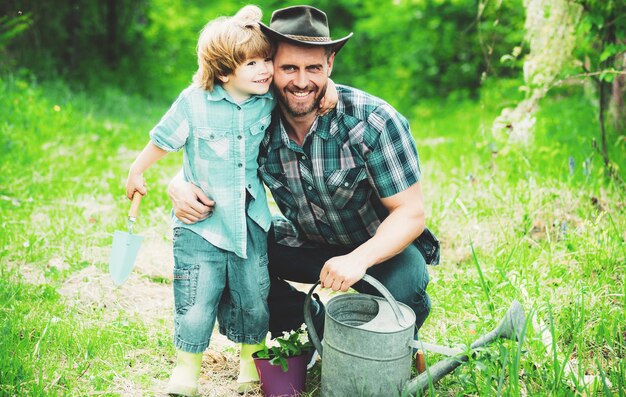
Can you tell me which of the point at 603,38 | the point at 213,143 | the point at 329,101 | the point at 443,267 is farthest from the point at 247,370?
the point at 603,38

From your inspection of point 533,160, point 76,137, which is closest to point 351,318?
point 533,160

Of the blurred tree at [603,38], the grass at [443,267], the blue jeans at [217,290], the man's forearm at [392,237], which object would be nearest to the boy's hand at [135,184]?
the blue jeans at [217,290]

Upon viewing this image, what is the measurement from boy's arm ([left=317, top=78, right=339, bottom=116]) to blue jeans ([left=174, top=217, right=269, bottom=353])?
550 millimetres

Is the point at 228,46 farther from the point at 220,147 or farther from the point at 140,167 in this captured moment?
the point at 140,167

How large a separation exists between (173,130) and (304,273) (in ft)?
2.91

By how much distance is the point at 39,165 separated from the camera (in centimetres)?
529

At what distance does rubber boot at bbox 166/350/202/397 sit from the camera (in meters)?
2.53

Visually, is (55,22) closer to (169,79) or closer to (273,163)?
(169,79)

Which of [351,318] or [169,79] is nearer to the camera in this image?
[351,318]

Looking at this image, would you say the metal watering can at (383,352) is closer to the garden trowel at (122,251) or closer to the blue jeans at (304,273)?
the blue jeans at (304,273)

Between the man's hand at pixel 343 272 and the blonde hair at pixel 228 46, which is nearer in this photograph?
the man's hand at pixel 343 272

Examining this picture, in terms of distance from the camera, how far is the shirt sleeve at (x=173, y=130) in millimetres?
2529

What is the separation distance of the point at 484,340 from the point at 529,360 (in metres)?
0.36

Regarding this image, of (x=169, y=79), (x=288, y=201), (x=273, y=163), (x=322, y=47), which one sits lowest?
(x=169, y=79)
